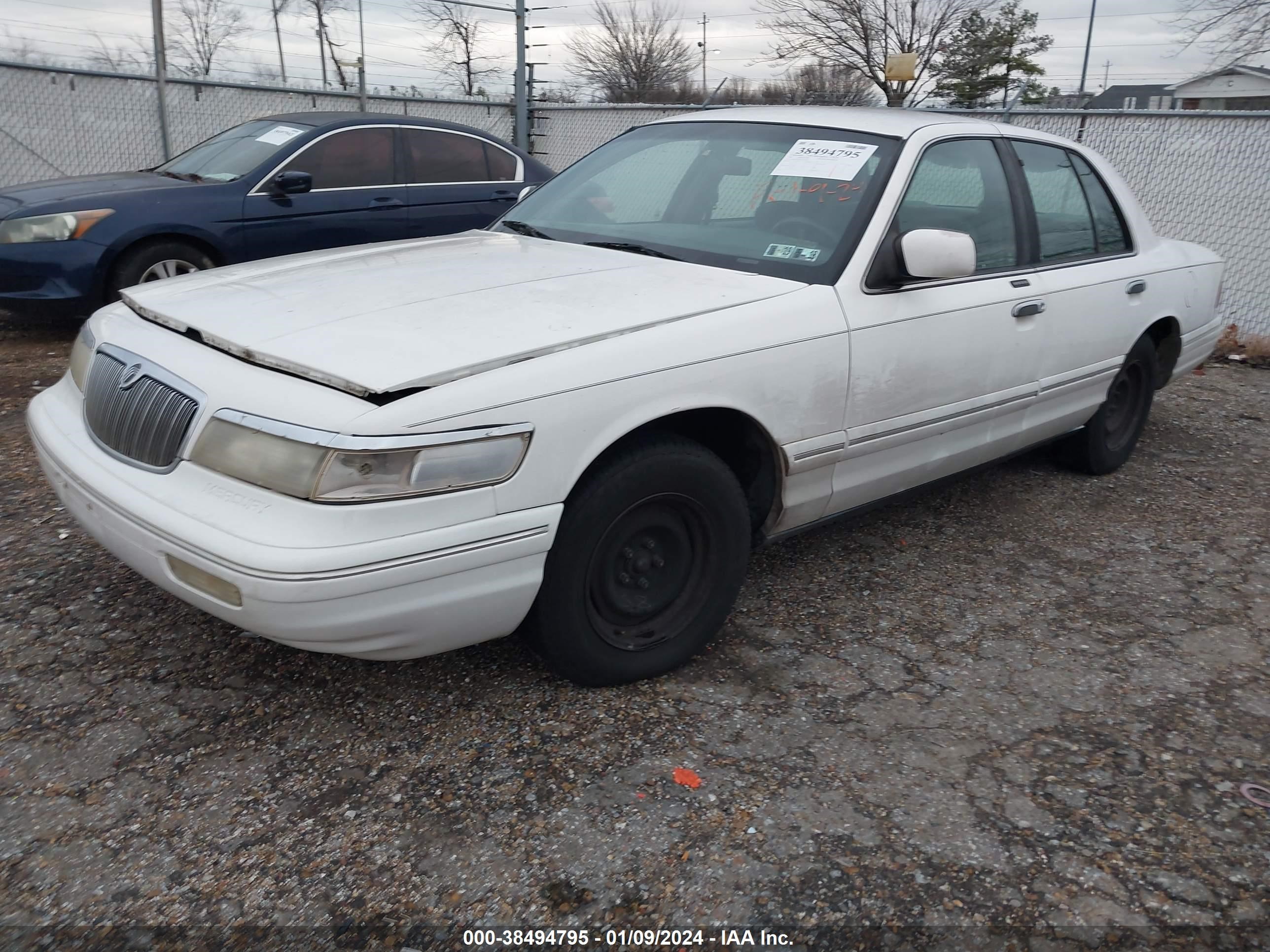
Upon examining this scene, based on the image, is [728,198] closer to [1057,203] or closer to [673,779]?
[1057,203]

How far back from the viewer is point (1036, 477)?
5.04 m

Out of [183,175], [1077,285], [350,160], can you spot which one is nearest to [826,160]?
[1077,285]

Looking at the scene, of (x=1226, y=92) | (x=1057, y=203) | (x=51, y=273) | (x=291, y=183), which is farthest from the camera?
(x=1226, y=92)

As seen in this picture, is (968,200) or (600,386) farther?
(968,200)

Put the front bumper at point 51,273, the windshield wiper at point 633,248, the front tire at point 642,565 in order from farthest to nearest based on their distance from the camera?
1. the front bumper at point 51,273
2. the windshield wiper at point 633,248
3. the front tire at point 642,565

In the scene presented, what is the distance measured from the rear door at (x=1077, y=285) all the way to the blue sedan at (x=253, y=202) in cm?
403

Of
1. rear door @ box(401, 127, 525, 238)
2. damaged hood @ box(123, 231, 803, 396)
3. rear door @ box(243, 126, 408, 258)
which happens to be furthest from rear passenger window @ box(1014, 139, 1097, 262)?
rear door @ box(243, 126, 408, 258)

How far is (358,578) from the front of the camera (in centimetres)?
224

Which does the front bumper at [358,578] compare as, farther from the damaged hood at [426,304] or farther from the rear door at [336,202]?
the rear door at [336,202]

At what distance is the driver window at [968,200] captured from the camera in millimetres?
3547

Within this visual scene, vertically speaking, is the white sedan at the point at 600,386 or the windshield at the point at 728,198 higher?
the windshield at the point at 728,198

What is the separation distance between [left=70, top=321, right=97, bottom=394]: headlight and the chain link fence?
6.34m

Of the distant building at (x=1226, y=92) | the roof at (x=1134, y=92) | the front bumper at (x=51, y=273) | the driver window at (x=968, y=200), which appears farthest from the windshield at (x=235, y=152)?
the distant building at (x=1226, y=92)

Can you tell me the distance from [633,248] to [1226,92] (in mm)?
43637
